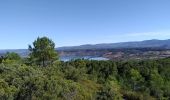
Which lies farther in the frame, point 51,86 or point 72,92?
point 72,92

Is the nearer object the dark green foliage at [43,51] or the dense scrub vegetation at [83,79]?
the dense scrub vegetation at [83,79]

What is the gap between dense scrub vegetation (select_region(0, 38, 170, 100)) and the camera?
41625mm

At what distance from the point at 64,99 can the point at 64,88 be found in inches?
61.1

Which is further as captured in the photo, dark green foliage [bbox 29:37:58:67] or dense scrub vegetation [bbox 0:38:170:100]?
dark green foliage [bbox 29:37:58:67]

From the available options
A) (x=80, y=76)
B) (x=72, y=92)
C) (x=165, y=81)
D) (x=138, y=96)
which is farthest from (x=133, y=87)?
(x=72, y=92)

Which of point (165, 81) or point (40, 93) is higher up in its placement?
point (40, 93)

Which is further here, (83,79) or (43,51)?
(43,51)

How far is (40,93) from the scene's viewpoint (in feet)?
130

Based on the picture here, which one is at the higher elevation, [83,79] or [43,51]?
[43,51]

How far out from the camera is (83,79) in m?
90.6

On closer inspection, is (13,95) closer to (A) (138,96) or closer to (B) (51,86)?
(B) (51,86)

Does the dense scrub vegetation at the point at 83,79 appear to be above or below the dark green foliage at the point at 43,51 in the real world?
below

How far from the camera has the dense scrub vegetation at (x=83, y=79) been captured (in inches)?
1639

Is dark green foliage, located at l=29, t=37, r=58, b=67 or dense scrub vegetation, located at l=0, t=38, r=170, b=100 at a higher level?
dark green foliage, located at l=29, t=37, r=58, b=67
